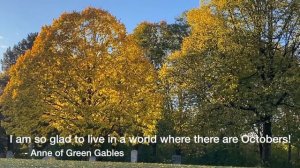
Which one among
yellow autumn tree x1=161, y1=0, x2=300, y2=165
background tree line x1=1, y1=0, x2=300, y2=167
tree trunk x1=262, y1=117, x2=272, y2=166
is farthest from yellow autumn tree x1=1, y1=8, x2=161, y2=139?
tree trunk x1=262, y1=117, x2=272, y2=166

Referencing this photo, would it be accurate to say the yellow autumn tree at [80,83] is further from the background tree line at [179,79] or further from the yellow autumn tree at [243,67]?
the yellow autumn tree at [243,67]

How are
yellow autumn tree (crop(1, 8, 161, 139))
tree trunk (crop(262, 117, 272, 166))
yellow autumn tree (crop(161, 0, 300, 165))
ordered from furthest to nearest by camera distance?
1. yellow autumn tree (crop(1, 8, 161, 139))
2. tree trunk (crop(262, 117, 272, 166))
3. yellow autumn tree (crop(161, 0, 300, 165))

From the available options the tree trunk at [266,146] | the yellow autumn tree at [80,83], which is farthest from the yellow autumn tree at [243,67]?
the yellow autumn tree at [80,83]

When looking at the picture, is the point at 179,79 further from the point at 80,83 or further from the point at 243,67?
the point at 80,83

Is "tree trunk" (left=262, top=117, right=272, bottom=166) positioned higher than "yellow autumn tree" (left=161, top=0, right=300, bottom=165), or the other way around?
"yellow autumn tree" (left=161, top=0, right=300, bottom=165)

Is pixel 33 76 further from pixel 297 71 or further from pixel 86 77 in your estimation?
pixel 297 71

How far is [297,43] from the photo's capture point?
1267 inches

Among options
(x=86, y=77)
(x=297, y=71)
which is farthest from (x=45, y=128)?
(x=297, y=71)

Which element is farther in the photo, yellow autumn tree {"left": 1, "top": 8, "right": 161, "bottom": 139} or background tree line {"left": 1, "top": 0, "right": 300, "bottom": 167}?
yellow autumn tree {"left": 1, "top": 8, "right": 161, "bottom": 139}

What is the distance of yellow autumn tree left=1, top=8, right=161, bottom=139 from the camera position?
35656 millimetres

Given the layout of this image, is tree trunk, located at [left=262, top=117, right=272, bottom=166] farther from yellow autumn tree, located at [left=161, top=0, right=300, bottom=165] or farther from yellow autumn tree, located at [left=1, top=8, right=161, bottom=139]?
yellow autumn tree, located at [left=1, top=8, right=161, bottom=139]

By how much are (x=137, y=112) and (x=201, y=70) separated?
25.0 ft

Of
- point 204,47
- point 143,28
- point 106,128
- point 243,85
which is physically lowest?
point 106,128

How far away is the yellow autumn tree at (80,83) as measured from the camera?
117ft
